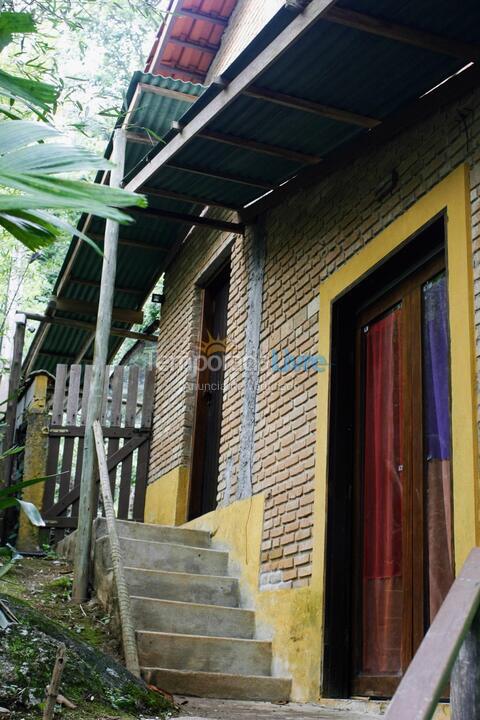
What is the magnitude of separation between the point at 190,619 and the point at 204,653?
13.5 inches

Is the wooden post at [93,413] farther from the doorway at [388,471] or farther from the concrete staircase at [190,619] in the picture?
the doorway at [388,471]

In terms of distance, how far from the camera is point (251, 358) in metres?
6.75

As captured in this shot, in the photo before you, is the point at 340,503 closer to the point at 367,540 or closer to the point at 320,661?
the point at 367,540

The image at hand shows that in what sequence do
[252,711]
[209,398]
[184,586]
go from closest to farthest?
[252,711] → [184,586] → [209,398]

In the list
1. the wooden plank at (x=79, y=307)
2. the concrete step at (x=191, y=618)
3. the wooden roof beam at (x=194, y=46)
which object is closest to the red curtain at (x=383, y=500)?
the concrete step at (x=191, y=618)

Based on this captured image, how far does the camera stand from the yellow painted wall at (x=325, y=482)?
12.9 feet

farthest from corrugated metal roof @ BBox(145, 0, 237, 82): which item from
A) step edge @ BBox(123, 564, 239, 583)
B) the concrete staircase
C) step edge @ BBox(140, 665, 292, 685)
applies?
step edge @ BBox(140, 665, 292, 685)

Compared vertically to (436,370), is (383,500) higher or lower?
lower

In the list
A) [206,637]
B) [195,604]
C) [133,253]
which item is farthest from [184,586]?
[133,253]

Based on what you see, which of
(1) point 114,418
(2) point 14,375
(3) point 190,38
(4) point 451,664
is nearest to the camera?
(4) point 451,664

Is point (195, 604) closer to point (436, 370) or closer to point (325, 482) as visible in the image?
point (325, 482)

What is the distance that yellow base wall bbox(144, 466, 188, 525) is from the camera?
803 cm

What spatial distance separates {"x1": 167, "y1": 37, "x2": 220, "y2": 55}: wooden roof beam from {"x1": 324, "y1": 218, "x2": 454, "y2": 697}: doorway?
540 cm

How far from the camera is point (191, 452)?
26.8 ft
